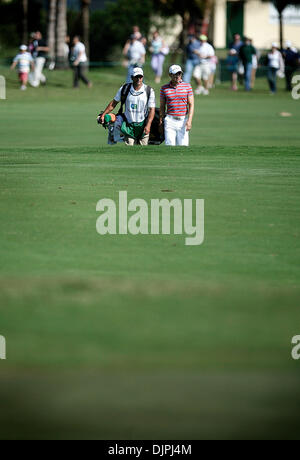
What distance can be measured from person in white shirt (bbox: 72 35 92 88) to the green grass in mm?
25643

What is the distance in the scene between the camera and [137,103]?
1856 centimetres

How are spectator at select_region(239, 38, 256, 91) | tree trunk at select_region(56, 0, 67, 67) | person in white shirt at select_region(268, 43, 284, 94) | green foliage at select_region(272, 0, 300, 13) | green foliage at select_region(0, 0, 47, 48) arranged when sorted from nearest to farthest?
1. person in white shirt at select_region(268, 43, 284, 94)
2. spectator at select_region(239, 38, 256, 91)
3. tree trunk at select_region(56, 0, 67, 67)
4. green foliage at select_region(272, 0, 300, 13)
5. green foliage at select_region(0, 0, 47, 48)

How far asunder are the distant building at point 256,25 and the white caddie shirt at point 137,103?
53722mm

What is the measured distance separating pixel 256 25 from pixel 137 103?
58668 millimetres

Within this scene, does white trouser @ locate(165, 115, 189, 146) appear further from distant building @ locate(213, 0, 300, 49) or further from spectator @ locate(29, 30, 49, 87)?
distant building @ locate(213, 0, 300, 49)

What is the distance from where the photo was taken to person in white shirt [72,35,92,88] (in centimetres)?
4112

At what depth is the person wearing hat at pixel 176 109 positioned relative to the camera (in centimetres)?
1873

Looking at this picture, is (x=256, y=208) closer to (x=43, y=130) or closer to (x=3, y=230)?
(x=3, y=230)

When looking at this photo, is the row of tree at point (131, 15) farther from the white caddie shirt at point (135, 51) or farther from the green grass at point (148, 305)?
the green grass at point (148, 305)

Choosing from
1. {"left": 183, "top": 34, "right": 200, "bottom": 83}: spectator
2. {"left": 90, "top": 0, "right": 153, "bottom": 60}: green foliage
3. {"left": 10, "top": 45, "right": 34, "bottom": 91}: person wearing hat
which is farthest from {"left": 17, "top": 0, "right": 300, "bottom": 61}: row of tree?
{"left": 10, "top": 45, "right": 34, "bottom": 91}: person wearing hat

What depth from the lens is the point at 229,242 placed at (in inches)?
383

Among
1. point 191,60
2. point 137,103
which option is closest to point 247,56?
point 191,60

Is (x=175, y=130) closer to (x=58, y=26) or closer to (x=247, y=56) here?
(x=247, y=56)
